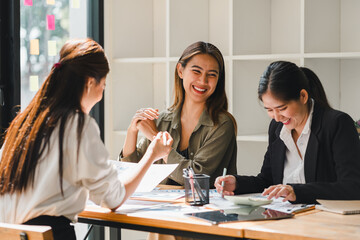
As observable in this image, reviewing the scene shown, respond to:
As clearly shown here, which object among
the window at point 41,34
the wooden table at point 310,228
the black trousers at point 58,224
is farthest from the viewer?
the window at point 41,34

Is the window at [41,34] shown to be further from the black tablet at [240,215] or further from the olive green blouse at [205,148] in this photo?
the black tablet at [240,215]

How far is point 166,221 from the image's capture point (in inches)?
80.0

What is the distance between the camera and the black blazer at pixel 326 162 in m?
2.35

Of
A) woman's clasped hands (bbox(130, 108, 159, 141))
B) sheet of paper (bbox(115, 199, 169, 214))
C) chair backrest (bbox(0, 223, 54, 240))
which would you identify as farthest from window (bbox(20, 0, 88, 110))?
chair backrest (bbox(0, 223, 54, 240))

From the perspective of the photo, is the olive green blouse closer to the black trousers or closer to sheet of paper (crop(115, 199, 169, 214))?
sheet of paper (crop(115, 199, 169, 214))

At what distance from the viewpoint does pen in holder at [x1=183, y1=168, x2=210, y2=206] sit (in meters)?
2.32

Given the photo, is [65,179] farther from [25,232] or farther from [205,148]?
[205,148]

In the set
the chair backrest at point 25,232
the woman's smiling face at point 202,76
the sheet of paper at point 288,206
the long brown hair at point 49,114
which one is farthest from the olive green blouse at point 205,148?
the chair backrest at point 25,232

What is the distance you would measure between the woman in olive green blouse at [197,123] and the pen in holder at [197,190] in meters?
0.48

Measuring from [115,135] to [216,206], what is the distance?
182 centimetres

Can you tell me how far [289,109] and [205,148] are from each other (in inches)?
20.7

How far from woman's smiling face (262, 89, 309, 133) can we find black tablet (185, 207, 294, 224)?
0.54m

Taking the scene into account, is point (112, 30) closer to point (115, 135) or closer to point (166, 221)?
point (115, 135)

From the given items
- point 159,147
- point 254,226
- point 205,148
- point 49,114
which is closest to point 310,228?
point 254,226
